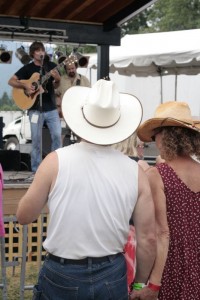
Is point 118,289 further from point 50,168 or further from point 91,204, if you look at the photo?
point 50,168

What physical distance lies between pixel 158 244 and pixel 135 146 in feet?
18.3

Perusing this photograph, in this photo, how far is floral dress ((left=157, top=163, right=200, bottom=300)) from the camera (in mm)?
2914

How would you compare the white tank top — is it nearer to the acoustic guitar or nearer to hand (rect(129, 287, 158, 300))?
hand (rect(129, 287, 158, 300))

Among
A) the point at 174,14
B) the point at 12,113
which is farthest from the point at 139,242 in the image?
Result: the point at 174,14

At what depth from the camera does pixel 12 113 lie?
2209cm

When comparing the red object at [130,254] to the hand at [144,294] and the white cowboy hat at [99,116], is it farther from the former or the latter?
the white cowboy hat at [99,116]

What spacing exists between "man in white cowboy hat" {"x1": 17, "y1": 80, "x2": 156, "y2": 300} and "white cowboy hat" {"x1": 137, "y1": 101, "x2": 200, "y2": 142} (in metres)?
0.27

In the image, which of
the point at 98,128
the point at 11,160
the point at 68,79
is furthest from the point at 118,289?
the point at 11,160

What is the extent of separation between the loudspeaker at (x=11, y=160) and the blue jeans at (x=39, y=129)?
1.39m

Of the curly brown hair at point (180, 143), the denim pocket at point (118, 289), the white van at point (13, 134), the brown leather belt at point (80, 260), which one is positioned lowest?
the white van at point (13, 134)

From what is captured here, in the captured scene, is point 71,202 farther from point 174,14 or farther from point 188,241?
point 174,14

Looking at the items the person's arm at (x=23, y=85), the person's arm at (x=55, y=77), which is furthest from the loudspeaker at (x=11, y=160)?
the person's arm at (x=23, y=85)

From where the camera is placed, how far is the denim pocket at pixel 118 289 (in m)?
2.64

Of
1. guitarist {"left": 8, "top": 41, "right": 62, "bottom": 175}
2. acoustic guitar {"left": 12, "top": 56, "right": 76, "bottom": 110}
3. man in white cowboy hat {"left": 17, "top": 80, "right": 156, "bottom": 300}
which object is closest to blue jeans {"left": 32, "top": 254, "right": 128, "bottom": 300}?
man in white cowboy hat {"left": 17, "top": 80, "right": 156, "bottom": 300}
